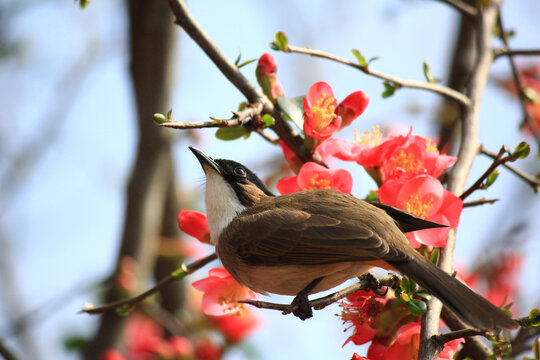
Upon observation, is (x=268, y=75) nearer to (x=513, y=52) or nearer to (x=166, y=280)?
(x=166, y=280)

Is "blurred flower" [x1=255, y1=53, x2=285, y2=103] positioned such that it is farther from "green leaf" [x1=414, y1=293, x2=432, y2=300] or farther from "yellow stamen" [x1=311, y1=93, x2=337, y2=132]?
"green leaf" [x1=414, y1=293, x2=432, y2=300]

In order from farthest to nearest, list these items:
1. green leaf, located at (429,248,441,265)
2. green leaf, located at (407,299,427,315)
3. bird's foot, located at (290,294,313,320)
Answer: green leaf, located at (429,248,441,265) < bird's foot, located at (290,294,313,320) < green leaf, located at (407,299,427,315)

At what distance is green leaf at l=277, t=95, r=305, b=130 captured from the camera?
228 cm

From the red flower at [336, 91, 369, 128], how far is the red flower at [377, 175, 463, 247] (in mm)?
350

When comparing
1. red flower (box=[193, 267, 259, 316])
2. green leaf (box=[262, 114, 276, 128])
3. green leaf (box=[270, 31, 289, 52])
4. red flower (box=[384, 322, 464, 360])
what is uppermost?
green leaf (box=[270, 31, 289, 52])

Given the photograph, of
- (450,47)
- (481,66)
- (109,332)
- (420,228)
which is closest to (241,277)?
(420,228)

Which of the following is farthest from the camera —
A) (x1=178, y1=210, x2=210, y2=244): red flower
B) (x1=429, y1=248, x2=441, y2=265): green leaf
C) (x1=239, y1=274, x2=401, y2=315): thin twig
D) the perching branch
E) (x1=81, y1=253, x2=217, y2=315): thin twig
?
(x1=178, y1=210, x2=210, y2=244): red flower

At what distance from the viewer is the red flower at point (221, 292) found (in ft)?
7.89

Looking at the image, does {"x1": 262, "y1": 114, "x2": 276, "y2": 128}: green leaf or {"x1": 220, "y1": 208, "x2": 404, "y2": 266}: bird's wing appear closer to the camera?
{"x1": 220, "y1": 208, "x2": 404, "y2": 266}: bird's wing

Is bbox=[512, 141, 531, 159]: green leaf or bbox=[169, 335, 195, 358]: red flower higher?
bbox=[512, 141, 531, 159]: green leaf

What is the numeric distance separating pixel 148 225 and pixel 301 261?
2126 mm

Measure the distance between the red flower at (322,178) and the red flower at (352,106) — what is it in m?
0.26

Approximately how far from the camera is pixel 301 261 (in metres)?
2.16

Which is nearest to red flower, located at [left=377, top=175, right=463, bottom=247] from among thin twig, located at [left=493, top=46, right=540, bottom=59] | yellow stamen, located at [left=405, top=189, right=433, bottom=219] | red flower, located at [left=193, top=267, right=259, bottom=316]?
yellow stamen, located at [left=405, top=189, right=433, bottom=219]
